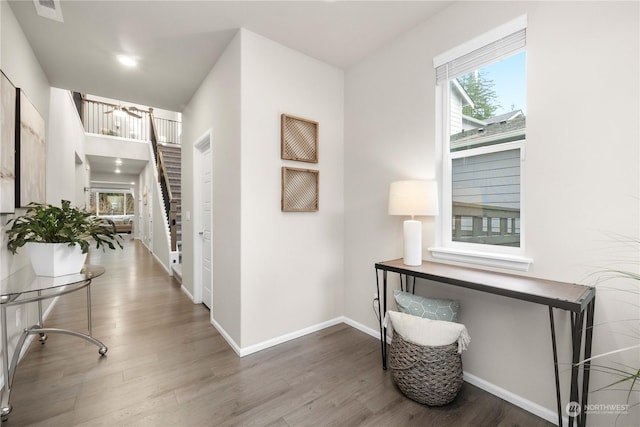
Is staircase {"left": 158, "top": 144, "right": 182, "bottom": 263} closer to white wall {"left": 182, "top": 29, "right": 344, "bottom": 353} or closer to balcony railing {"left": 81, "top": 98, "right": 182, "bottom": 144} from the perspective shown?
balcony railing {"left": 81, "top": 98, "right": 182, "bottom": 144}

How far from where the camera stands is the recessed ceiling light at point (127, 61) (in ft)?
9.26

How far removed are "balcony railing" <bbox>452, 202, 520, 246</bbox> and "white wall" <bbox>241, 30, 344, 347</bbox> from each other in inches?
49.0

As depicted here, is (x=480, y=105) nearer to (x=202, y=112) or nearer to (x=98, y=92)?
(x=202, y=112)

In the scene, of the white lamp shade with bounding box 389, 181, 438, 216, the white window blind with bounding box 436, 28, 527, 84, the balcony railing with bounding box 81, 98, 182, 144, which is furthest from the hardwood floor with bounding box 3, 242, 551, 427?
the balcony railing with bounding box 81, 98, 182, 144

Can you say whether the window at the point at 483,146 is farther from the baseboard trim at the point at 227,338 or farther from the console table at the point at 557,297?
the baseboard trim at the point at 227,338

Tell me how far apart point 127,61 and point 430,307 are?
3680 mm

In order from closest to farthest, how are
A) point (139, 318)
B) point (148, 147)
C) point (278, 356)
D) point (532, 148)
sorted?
1. point (532, 148)
2. point (278, 356)
3. point (139, 318)
4. point (148, 147)

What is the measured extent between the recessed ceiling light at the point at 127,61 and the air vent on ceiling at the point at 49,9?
0.55 meters

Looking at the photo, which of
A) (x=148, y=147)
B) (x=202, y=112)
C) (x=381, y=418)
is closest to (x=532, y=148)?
(x=381, y=418)

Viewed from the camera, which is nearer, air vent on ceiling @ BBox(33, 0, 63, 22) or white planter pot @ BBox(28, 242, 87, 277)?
white planter pot @ BBox(28, 242, 87, 277)

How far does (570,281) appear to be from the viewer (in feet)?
5.18

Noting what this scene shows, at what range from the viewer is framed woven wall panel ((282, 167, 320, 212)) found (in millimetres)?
2623

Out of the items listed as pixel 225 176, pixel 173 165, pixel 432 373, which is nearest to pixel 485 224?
pixel 432 373

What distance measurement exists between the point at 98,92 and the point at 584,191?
5067 mm
